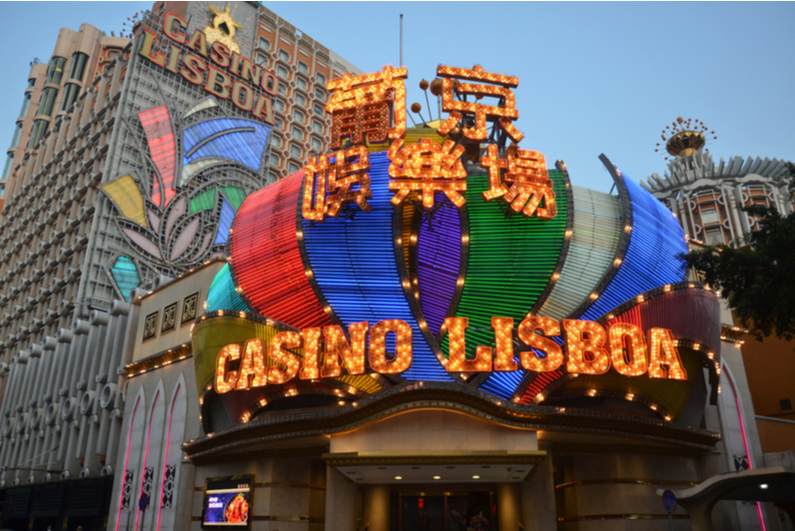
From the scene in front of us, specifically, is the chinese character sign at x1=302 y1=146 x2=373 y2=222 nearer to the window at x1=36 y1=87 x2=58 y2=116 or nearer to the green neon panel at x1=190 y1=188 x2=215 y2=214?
the green neon panel at x1=190 y1=188 x2=215 y2=214

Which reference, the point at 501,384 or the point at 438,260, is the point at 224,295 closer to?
the point at 438,260

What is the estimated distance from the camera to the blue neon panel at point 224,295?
24.2m

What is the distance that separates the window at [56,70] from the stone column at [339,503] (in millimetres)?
89324

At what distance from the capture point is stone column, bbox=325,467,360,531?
20.4 meters

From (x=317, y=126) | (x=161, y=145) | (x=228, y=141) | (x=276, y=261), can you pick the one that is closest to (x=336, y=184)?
(x=276, y=261)

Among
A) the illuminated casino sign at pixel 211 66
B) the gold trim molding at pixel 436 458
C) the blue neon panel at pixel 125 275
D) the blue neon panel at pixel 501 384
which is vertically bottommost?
the gold trim molding at pixel 436 458

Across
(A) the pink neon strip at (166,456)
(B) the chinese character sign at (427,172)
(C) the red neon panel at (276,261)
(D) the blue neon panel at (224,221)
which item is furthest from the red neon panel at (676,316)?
(D) the blue neon panel at (224,221)

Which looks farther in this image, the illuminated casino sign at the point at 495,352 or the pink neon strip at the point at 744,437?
the pink neon strip at the point at 744,437

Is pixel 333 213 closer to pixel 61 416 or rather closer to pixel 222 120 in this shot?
pixel 61 416

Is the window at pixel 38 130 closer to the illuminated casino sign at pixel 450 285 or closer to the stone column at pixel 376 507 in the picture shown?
the illuminated casino sign at pixel 450 285

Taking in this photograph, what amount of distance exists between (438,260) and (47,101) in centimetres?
8682

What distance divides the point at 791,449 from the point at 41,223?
65.5m

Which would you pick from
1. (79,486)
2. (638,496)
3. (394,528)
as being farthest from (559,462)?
(79,486)

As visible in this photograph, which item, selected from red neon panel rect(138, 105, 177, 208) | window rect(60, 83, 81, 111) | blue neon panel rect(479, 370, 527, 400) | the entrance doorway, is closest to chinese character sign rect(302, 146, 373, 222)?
blue neon panel rect(479, 370, 527, 400)
